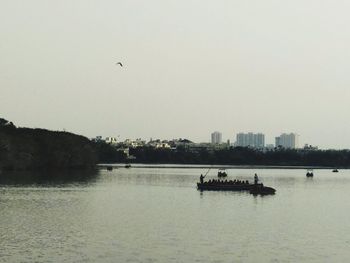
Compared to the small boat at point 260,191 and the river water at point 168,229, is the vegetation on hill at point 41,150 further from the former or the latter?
the river water at point 168,229

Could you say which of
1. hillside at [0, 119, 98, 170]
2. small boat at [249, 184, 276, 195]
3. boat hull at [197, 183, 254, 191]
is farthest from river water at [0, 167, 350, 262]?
hillside at [0, 119, 98, 170]

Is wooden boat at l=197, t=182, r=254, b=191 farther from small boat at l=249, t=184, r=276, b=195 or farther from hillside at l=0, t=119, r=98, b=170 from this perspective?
hillside at l=0, t=119, r=98, b=170

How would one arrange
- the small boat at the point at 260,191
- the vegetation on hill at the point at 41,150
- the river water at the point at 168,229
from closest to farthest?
the river water at the point at 168,229, the small boat at the point at 260,191, the vegetation on hill at the point at 41,150

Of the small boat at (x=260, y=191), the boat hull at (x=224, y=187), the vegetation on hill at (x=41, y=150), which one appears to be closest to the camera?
the small boat at (x=260, y=191)

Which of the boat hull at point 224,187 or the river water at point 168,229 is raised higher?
the boat hull at point 224,187

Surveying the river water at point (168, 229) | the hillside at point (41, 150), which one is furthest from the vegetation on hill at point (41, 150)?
the river water at point (168, 229)

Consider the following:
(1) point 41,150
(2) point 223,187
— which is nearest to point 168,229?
(2) point 223,187

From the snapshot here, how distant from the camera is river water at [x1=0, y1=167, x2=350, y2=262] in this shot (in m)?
38.5

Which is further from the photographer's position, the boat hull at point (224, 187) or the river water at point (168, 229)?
the boat hull at point (224, 187)

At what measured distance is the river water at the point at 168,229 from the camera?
38500mm

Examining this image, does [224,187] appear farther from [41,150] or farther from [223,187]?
[41,150]

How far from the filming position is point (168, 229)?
50.1 meters

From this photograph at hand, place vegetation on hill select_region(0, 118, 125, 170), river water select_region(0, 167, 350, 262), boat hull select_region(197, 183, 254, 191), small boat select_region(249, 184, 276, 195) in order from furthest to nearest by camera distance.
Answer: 1. vegetation on hill select_region(0, 118, 125, 170)
2. boat hull select_region(197, 183, 254, 191)
3. small boat select_region(249, 184, 276, 195)
4. river water select_region(0, 167, 350, 262)

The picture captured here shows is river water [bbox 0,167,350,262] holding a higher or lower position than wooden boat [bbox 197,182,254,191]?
lower
